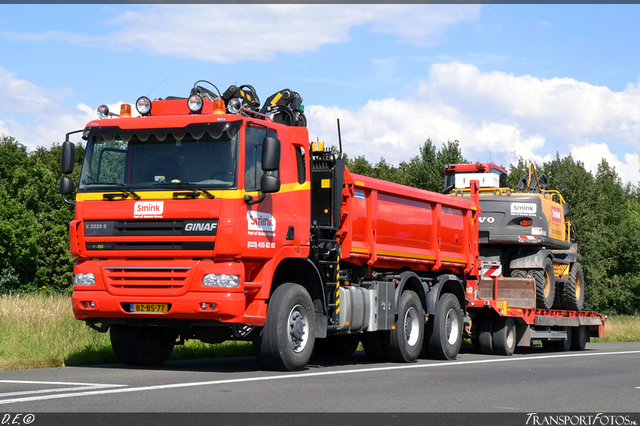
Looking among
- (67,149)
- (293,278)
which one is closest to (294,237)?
(293,278)

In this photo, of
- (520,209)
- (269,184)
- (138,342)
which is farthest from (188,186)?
(520,209)

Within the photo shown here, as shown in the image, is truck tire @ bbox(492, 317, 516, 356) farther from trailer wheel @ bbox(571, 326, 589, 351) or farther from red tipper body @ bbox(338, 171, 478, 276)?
trailer wheel @ bbox(571, 326, 589, 351)

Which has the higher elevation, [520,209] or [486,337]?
[520,209]

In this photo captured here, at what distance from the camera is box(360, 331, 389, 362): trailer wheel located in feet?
47.9

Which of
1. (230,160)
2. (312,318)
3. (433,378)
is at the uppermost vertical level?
(230,160)

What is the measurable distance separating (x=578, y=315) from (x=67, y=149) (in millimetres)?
15144

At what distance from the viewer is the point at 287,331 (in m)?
11.3

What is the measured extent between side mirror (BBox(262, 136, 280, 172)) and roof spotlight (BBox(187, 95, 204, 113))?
122cm

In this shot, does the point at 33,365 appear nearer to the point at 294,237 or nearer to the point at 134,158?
the point at 134,158

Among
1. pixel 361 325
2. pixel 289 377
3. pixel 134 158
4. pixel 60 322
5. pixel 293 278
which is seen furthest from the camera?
pixel 60 322

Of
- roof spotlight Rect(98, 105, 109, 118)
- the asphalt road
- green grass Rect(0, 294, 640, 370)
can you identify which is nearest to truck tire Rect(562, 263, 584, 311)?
the asphalt road

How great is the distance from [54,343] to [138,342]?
1.72 metres

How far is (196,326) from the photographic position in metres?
11.4

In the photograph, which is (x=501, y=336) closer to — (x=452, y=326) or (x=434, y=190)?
(x=452, y=326)
